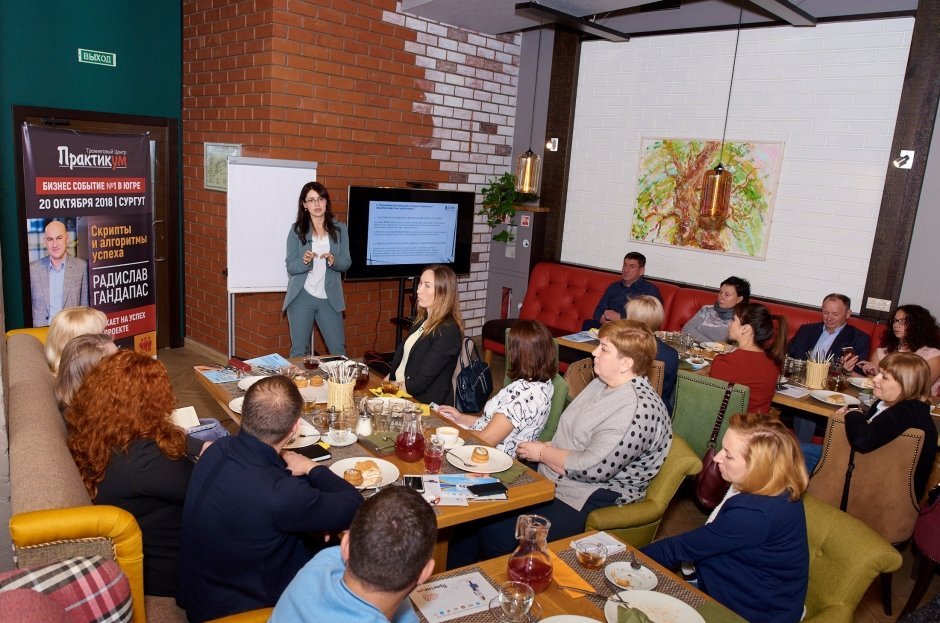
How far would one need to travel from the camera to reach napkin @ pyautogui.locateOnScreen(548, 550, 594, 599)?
1864mm

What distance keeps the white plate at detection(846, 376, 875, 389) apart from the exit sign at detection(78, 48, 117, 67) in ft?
19.9

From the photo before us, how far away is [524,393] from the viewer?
2.96 metres

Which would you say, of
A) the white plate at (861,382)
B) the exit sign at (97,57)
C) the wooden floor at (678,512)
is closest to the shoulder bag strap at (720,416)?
the wooden floor at (678,512)

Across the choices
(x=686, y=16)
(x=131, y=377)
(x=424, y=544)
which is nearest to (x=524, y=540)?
(x=424, y=544)

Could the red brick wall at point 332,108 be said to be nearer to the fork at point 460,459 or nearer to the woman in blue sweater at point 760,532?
the fork at point 460,459

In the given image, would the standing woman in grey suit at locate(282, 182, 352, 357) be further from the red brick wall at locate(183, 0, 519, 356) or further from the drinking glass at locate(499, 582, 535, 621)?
the drinking glass at locate(499, 582, 535, 621)

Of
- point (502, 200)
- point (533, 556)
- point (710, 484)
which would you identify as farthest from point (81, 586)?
point (502, 200)

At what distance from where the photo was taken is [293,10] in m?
5.20

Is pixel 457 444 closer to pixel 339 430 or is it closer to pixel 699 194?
pixel 339 430

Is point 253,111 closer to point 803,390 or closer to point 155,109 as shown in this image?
point 155,109

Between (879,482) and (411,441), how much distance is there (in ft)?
7.21

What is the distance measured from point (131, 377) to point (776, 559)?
2110 mm

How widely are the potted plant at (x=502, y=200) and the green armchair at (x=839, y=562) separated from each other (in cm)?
497

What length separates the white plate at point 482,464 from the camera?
251cm
